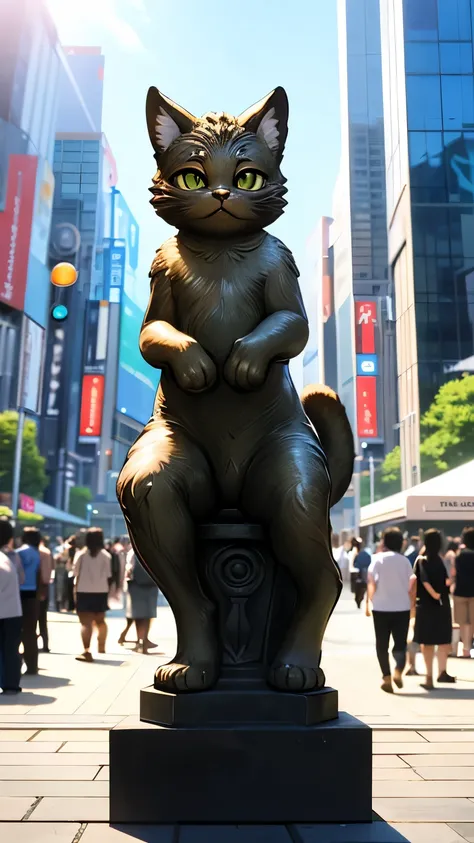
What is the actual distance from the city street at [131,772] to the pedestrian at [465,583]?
1.73 ft

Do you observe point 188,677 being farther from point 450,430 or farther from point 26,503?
point 26,503

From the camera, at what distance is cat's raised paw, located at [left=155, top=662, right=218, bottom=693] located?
3045 millimetres

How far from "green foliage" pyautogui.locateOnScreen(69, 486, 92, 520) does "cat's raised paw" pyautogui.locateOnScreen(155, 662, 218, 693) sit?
65048mm

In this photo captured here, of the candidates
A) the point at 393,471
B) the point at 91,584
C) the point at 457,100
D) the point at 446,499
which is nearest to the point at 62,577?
the point at 91,584

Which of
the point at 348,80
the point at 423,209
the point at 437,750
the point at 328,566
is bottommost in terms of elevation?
the point at 437,750

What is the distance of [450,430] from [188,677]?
3219cm

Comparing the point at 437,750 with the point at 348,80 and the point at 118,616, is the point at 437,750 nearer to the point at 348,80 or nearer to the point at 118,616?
the point at 118,616

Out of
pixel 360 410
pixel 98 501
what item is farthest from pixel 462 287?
pixel 98 501

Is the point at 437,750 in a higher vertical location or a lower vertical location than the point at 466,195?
lower

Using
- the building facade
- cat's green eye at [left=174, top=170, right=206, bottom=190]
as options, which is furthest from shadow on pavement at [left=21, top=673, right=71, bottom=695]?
the building facade

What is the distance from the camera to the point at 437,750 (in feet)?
14.5

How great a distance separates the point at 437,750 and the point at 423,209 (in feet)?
133

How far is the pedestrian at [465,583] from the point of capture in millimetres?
8914

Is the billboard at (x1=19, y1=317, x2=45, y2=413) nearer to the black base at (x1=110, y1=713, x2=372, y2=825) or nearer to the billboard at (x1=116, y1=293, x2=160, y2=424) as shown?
the billboard at (x1=116, y1=293, x2=160, y2=424)
